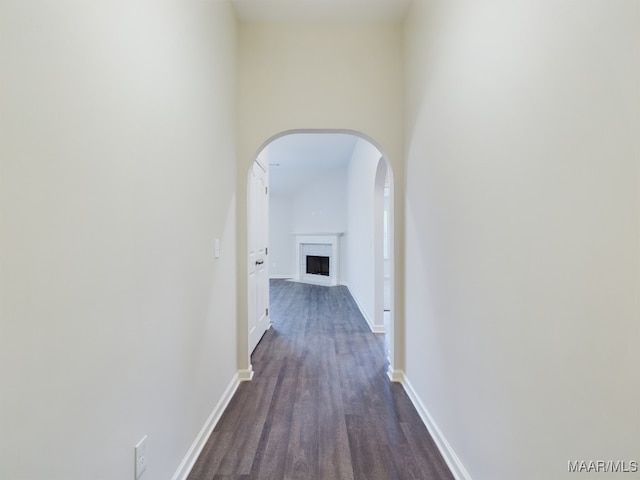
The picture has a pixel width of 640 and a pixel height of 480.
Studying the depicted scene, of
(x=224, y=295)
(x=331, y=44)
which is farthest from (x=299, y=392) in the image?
(x=331, y=44)

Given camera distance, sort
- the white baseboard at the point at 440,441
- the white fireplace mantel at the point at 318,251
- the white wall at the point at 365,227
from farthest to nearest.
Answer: the white fireplace mantel at the point at 318,251 → the white wall at the point at 365,227 → the white baseboard at the point at 440,441

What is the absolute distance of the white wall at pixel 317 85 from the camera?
261 centimetres

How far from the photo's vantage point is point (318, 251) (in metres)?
8.59

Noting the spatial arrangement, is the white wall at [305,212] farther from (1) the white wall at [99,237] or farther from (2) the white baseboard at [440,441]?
(1) the white wall at [99,237]

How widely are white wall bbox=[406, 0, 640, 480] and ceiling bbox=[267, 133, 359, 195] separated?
10.1ft

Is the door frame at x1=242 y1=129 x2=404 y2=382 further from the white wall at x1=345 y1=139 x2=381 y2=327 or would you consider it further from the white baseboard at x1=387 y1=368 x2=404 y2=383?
the white wall at x1=345 y1=139 x2=381 y2=327

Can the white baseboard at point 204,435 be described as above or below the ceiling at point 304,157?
below

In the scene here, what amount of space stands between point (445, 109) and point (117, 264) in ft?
5.75

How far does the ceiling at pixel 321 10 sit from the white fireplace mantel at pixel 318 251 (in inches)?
228

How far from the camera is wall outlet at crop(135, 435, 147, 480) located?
116 cm

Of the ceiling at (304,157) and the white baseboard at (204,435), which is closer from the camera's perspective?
the white baseboard at (204,435)

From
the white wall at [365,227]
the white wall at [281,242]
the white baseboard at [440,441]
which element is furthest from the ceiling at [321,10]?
the white wall at [281,242]

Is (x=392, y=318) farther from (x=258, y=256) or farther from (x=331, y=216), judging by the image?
(x=331, y=216)

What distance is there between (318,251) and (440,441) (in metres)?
6.91
